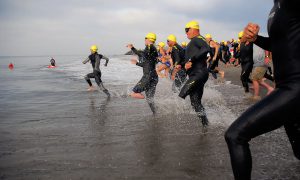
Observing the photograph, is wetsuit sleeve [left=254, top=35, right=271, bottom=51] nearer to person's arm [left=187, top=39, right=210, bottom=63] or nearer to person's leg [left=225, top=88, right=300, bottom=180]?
person's leg [left=225, top=88, right=300, bottom=180]

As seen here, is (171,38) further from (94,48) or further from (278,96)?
(278,96)

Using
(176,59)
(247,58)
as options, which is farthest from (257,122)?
(247,58)

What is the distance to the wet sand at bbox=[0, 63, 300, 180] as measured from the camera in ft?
11.6

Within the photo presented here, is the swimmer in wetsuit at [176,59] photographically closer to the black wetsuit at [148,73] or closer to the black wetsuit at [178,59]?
the black wetsuit at [178,59]

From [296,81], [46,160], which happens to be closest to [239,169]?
[296,81]

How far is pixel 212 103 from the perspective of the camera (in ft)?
28.8

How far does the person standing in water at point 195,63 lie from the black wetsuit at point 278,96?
2.95m

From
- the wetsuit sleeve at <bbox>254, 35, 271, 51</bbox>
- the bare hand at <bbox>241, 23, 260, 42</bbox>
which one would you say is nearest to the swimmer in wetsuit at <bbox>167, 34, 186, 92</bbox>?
the wetsuit sleeve at <bbox>254, 35, 271, 51</bbox>

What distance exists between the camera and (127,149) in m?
4.52

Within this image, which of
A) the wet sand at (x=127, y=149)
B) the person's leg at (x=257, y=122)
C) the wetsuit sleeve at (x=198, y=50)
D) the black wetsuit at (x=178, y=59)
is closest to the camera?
the person's leg at (x=257, y=122)

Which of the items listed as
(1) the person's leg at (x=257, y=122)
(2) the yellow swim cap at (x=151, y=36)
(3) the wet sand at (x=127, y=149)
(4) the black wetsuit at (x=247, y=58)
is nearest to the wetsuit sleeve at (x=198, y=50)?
(3) the wet sand at (x=127, y=149)

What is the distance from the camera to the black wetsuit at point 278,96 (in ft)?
7.27

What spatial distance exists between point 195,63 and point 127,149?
2.06 m

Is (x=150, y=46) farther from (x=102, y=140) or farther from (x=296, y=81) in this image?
(x=296, y=81)
